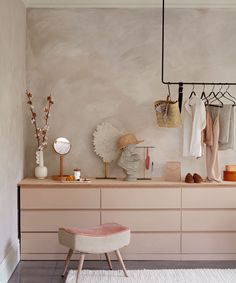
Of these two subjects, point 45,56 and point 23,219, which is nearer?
point 23,219

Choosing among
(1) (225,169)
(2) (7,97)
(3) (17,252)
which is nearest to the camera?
(2) (7,97)

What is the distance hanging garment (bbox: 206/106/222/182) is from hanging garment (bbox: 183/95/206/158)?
0.11 meters

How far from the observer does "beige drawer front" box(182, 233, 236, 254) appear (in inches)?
175

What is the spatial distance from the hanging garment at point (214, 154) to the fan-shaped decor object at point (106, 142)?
973mm

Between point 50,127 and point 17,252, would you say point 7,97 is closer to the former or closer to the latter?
point 50,127

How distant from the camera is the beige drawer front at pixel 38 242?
443cm

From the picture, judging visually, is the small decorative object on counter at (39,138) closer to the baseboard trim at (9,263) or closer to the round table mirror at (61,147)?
the round table mirror at (61,147)

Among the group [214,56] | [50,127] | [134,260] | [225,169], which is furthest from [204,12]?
[134,260]

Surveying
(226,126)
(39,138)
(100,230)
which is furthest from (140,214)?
(39,138)

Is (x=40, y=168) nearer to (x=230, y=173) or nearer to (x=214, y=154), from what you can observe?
(x=214, y=154)

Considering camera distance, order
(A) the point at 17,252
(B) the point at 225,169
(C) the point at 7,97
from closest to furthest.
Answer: (C) the point at 7,97 < (A) the point at 17,252 < (B) the point at 225,169

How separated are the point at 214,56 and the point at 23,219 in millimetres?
2632

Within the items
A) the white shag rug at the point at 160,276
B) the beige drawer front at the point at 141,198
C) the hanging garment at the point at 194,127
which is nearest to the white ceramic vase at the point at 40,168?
the beige drawer front at the point at 141,198

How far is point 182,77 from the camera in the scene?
4914 mm
